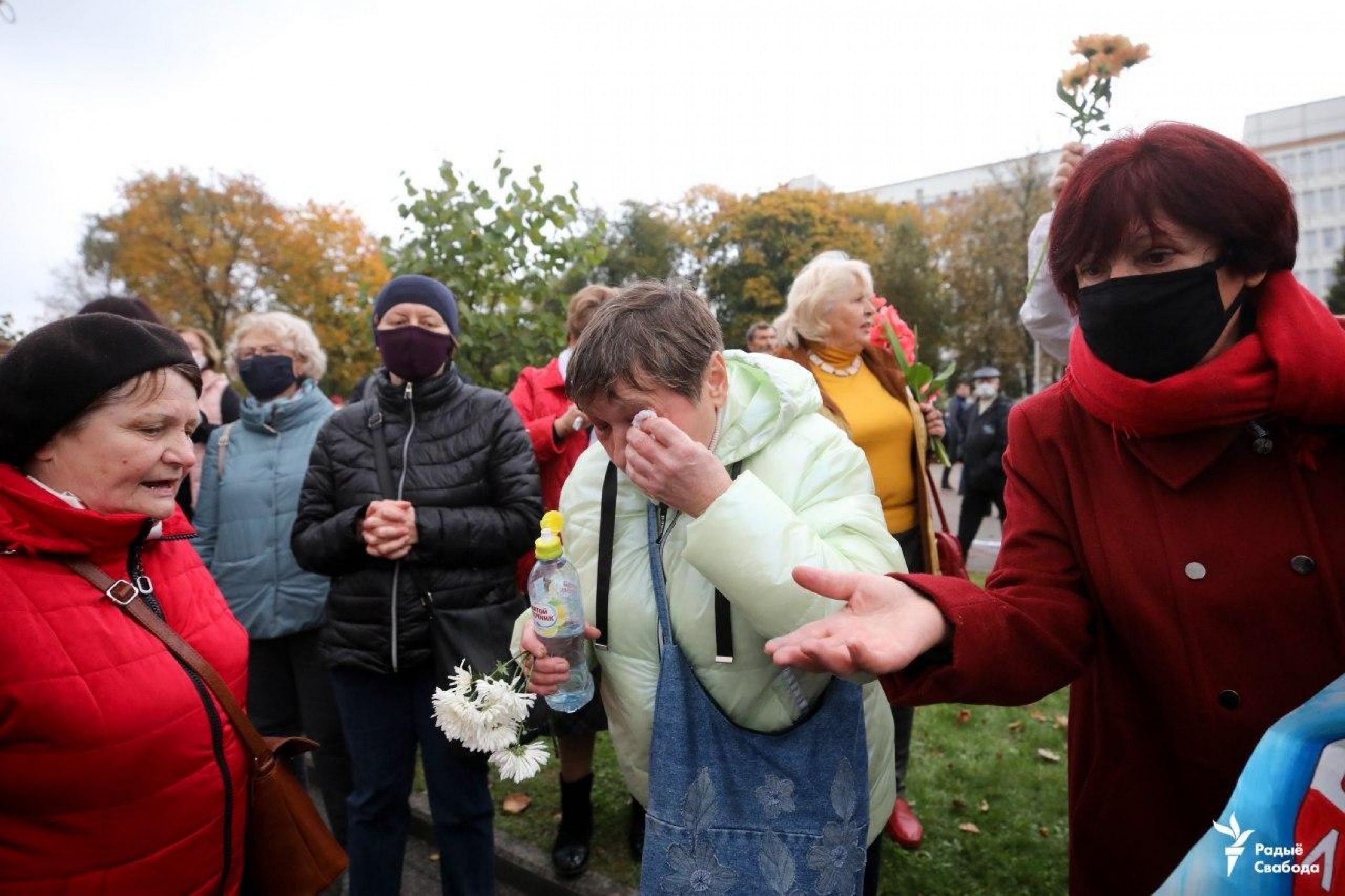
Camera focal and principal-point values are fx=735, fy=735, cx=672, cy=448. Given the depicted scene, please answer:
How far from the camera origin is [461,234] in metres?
4.84

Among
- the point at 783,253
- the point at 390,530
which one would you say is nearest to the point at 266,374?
the point at 390,530

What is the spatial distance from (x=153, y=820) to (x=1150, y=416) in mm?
2397

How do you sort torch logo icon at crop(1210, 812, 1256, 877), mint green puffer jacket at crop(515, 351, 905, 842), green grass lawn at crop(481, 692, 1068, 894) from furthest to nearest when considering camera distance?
green grass lawn at crop(481, 692, 1068, 894) < mint green puffer jacket at crop(515, 351, 905, 842) < torch logo icon at crop(1210, 812, 1256, 877)

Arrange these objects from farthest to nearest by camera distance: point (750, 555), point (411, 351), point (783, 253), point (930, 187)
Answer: point (930, 187), point (783, 253), point (411, 351), point (750, 555)

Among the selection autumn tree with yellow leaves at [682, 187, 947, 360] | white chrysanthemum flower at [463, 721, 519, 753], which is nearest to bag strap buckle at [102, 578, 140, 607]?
white chrysanthemum flower at [463, 721, 519, 753]

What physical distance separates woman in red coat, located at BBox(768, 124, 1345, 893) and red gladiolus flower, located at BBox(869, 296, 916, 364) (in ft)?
6.82

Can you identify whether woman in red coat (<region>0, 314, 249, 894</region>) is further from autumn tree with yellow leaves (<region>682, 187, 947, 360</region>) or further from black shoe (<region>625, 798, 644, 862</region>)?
autumn tree with yellow leaves (<region>682, 187, 947, 360</region>)

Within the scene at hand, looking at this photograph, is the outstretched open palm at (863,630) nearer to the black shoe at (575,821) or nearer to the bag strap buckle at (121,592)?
the bag strap buckle at (121,592)

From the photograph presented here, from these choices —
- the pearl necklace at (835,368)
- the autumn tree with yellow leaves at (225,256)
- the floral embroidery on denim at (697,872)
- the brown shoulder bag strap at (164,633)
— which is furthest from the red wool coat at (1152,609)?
the autumn tree with yellow leaves at (225,256)

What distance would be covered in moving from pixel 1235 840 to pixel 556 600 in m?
1.35

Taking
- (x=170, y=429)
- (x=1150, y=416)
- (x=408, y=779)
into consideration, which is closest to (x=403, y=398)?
(x=170, y=429)

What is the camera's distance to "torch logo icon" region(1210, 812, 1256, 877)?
1110mm

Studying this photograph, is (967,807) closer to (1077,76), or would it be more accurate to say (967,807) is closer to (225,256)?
(1077,76)

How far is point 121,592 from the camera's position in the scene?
5.96 ft
